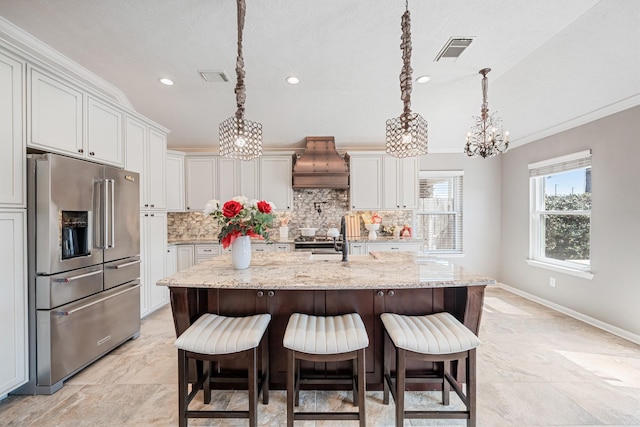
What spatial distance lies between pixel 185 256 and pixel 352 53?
12.7 feet

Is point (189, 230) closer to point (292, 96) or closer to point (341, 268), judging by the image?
point (292, 96)

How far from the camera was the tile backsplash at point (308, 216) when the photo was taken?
5.03 meters

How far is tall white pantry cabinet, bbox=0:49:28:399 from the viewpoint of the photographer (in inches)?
71.1

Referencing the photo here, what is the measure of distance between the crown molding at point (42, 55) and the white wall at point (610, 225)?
17.8 ft

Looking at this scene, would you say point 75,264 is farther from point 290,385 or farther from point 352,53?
point 352,53

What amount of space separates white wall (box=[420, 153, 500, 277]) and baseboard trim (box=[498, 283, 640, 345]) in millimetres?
668

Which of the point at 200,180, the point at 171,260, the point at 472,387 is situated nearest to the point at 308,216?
the point at 200,180

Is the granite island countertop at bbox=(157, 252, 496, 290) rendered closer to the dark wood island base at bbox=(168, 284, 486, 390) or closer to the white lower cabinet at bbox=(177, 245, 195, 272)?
the dark wood island base at bbox=(168, 284, 486, 390)

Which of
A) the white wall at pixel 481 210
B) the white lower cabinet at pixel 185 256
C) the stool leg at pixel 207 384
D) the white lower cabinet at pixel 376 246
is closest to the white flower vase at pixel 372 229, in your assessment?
the white lower cabinet at pixel 376 246

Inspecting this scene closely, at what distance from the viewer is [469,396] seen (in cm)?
153

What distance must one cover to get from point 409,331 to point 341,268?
65 centimetres

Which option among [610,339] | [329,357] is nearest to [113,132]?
[329,357]

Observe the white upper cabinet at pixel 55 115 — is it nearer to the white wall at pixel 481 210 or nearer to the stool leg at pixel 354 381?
the stool leg at pixel 354 381

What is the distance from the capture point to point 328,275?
1.78 m
